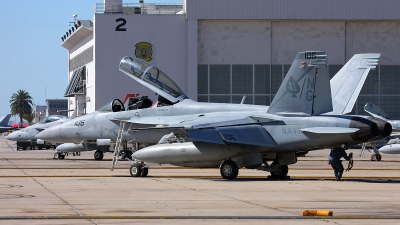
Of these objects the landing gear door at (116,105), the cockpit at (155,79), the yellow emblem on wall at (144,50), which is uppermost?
the yellow emblem on wall at (144,50)

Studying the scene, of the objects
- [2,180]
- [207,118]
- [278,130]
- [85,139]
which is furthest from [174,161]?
[85,139]

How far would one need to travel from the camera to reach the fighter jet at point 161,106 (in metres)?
21.0

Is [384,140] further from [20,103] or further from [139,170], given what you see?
[20,103]

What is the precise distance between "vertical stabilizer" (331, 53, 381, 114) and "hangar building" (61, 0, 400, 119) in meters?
35.1

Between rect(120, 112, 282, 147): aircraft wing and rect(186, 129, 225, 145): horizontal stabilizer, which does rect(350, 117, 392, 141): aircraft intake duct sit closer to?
rect(120, 112, 282, 147): aircraft wing

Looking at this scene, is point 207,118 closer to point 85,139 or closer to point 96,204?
point 96,204

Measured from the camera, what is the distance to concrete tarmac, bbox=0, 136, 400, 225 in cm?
1116

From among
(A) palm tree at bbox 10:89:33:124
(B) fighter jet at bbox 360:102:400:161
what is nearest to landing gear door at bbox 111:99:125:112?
(B) fighter jet at bbox 360:102:400:161

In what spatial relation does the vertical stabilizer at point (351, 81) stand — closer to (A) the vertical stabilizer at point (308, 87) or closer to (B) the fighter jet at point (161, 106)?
(B) the fighter jet at point (161, 106)

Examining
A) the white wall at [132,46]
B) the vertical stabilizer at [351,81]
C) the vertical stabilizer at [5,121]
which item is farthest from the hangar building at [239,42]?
the vertical stabilizer at [5,121]

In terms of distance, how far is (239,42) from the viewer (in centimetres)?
5741

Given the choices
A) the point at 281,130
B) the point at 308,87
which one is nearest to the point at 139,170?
the point at 281,130

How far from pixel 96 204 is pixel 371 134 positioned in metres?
8.31

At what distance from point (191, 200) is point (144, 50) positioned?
43.6m
